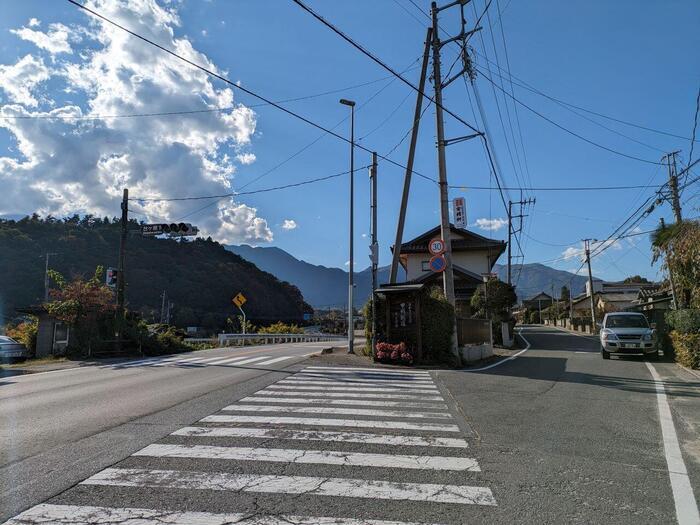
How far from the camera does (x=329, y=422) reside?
7.02 metres

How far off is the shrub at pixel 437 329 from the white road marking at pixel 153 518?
12945mm

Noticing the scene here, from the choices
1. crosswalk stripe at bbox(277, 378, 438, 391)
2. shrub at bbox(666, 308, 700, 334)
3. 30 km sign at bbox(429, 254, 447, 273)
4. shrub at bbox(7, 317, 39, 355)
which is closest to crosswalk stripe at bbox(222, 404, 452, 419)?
crosswalk stripe at bbox(277, 378, 438, 391)

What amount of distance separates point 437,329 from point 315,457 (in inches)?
457

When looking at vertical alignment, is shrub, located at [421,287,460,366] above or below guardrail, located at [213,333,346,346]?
above

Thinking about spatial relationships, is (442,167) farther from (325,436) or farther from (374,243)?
(325,436)

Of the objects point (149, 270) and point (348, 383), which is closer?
point (348, 383)

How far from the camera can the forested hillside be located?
5738 centimetres

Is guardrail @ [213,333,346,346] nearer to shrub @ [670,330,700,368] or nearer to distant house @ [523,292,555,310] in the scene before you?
shrub @ [670,330,700,368]

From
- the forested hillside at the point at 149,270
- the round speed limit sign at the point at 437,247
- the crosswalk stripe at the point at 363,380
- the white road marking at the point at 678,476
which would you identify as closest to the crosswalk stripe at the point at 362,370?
the crosswalk stripe at the point at 363,380

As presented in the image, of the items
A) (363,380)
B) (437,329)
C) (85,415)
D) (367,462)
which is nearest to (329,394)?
(363,380)

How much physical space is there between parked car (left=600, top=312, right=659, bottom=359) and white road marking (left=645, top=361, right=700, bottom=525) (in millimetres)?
10468

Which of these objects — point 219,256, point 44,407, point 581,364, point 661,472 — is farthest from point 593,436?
point 219,256

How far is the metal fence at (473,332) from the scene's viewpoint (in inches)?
703

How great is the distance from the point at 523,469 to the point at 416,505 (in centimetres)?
160
